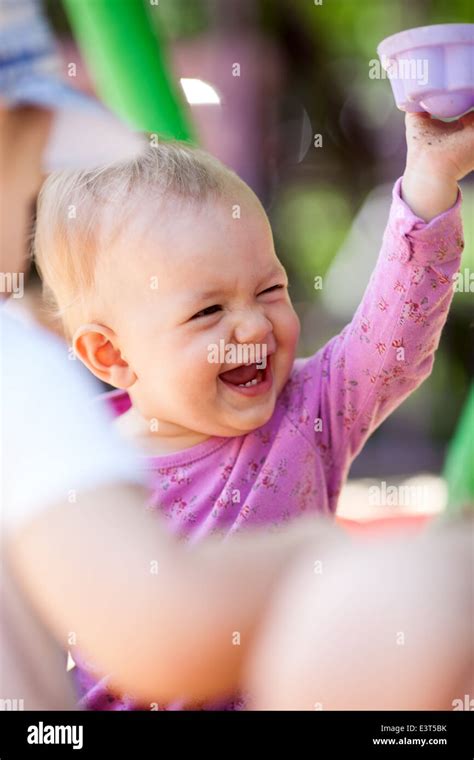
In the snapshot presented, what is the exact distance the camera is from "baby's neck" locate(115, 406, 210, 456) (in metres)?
1.18

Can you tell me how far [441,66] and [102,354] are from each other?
1.61ft

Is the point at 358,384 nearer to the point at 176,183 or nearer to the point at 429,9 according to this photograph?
the point at 176,183

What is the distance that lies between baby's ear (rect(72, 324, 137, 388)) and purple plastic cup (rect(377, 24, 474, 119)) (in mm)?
433

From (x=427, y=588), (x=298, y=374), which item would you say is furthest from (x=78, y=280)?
(x=427, y=588)

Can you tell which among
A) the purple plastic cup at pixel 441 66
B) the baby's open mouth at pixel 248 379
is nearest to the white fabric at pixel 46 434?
the baby's open mouth at pixel 248 379

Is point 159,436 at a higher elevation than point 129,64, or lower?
lower

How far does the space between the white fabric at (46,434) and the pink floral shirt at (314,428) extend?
74 mm

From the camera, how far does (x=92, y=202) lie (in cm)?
113

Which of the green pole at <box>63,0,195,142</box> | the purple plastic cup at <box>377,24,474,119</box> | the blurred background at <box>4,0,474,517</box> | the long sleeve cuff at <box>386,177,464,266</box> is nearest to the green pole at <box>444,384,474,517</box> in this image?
the blurred background at <box>4,0,474,517</box>

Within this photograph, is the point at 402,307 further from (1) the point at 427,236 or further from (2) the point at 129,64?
(2) the point at 129,64

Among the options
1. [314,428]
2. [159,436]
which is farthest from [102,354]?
[314,428]

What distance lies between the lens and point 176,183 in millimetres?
1135

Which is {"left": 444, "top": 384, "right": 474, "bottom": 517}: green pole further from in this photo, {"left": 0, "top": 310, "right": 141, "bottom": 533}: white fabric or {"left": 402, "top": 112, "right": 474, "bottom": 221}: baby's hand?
{"left": 0, "top": 310, "right": 141, "bottom": 533}: white fabric

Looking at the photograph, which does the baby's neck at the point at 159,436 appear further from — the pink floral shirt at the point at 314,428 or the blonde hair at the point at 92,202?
the blonde hair at the point at 92,202
